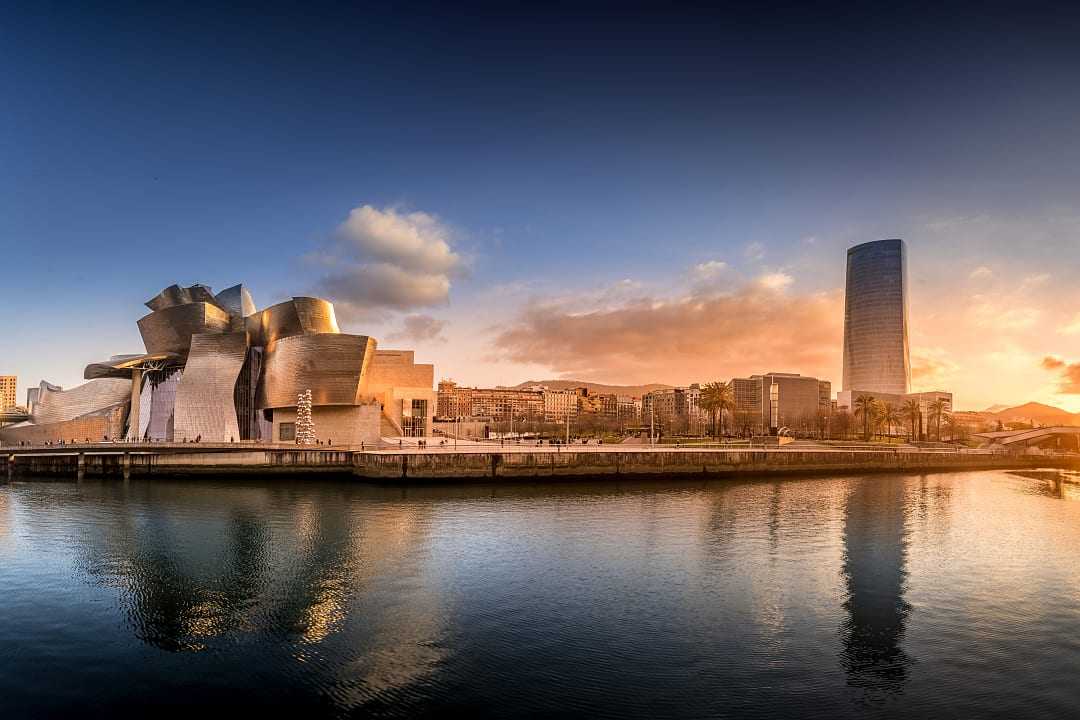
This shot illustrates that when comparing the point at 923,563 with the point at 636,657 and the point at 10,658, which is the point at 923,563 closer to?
the point at 636,657

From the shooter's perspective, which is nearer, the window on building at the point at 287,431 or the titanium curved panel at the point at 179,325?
the window on building at the point at 287,431

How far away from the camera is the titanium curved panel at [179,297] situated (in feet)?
220

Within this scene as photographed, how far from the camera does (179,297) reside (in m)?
67.0

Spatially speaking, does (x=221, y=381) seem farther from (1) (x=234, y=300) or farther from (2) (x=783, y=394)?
(2) (x=783, y=394)

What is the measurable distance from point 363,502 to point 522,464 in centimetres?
1254

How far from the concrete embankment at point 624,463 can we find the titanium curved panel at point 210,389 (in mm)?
22811

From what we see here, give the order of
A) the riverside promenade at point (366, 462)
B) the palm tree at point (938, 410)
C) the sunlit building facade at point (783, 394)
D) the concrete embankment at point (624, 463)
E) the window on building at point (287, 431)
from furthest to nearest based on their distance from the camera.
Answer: the sunlit building facade at point (783, 394)
the palm tree at point (938, 410)
the window on building at point (287, 431)
the riverside promenade at point (366, 462)
the concrete embankment at point (624, 463)

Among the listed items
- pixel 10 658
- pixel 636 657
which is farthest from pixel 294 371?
pixel 636 657

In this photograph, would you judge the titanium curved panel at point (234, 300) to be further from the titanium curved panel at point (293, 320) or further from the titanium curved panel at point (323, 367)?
the titanium curved panel at point (323, 367)

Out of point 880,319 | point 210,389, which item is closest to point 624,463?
point 210,389

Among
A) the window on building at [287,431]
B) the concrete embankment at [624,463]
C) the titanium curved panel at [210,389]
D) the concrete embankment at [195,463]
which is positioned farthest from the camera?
the window on building at [287,431]

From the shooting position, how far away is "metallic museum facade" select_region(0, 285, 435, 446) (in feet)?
194

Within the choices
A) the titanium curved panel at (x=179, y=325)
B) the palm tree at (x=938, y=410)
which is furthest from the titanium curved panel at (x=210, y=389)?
the palm tree at (x=938, y=410)

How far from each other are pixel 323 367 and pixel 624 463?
2945 cm
